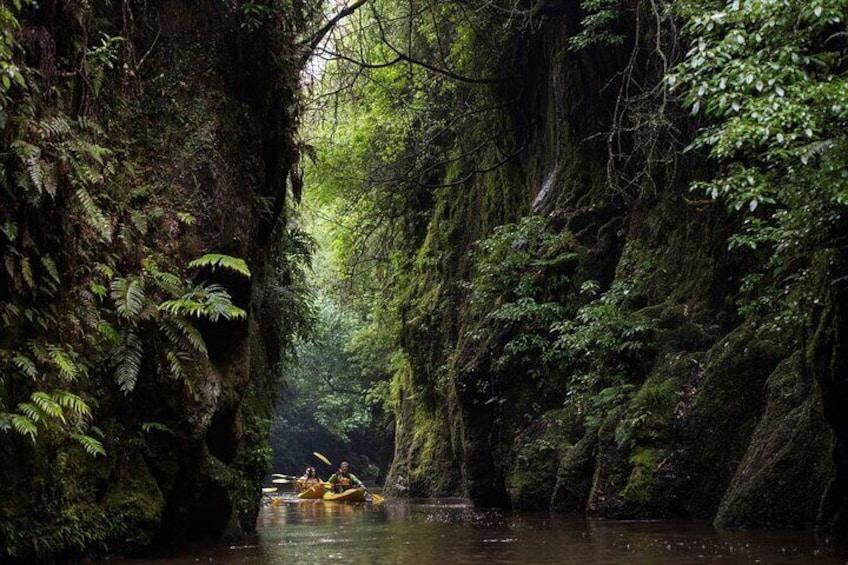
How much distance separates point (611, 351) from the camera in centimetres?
1508

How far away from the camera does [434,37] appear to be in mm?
20234

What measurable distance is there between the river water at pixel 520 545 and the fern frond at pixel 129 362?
1.68 metres

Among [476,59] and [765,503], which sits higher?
[476,59]

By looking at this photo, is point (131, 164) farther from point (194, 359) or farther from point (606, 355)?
point (606, 355)

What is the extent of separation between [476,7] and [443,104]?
13.2ft

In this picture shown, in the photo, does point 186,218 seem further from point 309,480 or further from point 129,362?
point 309,480

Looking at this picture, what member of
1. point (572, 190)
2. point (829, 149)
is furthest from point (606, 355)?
point (829, 149)

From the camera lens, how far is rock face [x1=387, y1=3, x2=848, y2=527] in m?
10.3

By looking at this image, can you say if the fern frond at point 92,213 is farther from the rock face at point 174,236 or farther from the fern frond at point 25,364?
the fern frond at point 25,364

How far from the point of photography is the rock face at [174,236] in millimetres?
7852

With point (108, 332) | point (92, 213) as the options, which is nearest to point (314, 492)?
point (108, 332)

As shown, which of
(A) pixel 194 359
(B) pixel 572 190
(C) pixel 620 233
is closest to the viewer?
(A) pixel 194 359

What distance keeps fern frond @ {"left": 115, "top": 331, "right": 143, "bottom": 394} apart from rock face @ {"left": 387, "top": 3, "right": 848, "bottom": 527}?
6630 millimetres

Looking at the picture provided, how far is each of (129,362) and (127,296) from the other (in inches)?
24.8
